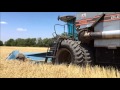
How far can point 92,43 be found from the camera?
746 cm

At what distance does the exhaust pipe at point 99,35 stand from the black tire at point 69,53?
1.09 ft

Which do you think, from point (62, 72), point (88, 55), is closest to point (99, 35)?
point (88, 55)

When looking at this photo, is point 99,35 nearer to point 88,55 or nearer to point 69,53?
point 88,55

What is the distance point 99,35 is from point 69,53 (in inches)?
62.6

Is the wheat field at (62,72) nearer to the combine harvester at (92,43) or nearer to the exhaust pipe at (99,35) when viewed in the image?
the combine harvester at (92,43)

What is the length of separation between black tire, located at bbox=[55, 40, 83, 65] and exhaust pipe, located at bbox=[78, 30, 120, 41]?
1.09 feet

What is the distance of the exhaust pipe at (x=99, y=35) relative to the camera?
20.1 feet
